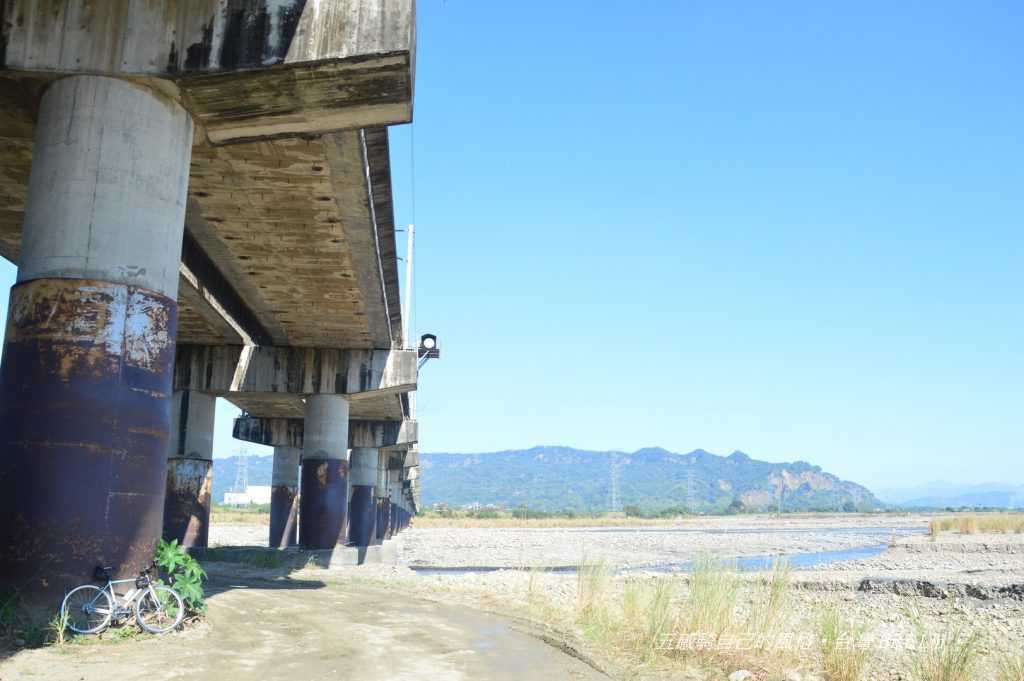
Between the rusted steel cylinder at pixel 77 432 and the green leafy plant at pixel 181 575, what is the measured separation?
423mm

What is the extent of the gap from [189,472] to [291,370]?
4879 mm

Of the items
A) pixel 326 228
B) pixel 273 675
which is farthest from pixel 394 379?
pixel 273 675

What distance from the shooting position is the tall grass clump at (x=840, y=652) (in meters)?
9.93

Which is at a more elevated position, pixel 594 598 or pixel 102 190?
pixel 102 190

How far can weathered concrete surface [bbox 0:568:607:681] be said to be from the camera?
8992mm

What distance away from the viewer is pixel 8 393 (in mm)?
10148

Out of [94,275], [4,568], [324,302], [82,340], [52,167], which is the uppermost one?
[324,302]

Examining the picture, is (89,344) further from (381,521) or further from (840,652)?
(381,521)

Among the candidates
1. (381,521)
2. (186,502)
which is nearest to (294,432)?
(381,521)

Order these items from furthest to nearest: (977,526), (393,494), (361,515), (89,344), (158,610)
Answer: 1. (393,494)
2. (977,526)
3. (361,515)
4. (158,610)
5. (89,344)

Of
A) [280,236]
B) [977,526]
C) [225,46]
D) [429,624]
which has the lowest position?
[429,624]

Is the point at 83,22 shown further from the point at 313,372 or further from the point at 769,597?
the point at 313,372

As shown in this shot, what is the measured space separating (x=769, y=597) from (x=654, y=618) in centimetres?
164

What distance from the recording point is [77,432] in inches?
395
